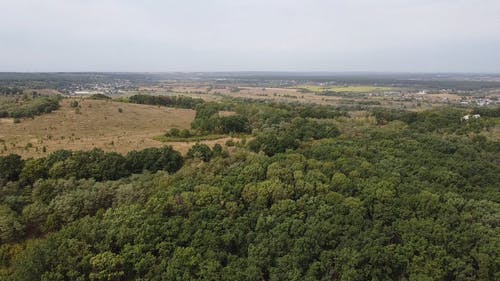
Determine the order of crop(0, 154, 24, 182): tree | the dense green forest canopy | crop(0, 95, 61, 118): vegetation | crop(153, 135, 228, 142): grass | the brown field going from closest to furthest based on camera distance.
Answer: the dense green forest canopy < crop(0, 154, 24, 182): tree < the brown field < crop(153, 135, 228, 142): grass < crop(0, 95, 61, 118): vegetation

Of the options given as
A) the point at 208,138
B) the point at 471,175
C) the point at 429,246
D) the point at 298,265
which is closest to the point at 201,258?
the point at 298,265

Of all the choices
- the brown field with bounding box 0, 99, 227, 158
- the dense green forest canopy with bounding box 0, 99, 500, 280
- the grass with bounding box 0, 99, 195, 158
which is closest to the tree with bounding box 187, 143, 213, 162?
the dense green forest canopy with bounding box 0, 99, 500, 280

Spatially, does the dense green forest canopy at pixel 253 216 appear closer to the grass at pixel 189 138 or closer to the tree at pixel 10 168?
the tree at pixel 10 168

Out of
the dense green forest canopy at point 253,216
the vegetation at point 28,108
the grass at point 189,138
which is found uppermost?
the vegetation at point 28,108

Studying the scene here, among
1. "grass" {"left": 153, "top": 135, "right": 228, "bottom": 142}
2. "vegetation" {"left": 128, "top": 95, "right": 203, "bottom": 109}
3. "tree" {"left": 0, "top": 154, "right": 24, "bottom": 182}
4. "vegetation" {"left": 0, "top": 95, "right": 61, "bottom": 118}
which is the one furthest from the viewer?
"vegetation" {"left": 128, "top": 95, "right": 203, "bottom": 109}

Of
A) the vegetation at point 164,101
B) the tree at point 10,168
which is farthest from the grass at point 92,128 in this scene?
the vegetation at point 164,101

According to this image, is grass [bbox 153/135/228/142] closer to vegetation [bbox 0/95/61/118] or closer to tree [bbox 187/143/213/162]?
tree [bbox 187/143/213/162]

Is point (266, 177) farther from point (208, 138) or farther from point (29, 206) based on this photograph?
point (208, 138)
